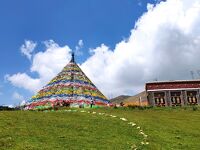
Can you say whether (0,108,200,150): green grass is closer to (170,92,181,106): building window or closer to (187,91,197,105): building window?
(170,92,181,106): building window

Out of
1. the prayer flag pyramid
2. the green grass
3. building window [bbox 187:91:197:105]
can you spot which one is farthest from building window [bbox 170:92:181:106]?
the green grass

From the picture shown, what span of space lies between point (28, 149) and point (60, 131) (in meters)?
7.09

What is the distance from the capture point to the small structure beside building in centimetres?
8606

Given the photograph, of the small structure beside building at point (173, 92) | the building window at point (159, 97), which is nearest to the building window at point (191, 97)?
the small structure beside building at point (173, 92)

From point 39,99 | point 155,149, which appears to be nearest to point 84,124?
point 155,149

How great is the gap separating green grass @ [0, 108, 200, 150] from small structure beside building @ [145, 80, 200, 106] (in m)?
42.1

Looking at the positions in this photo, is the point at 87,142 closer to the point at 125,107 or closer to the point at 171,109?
the point at 125,107

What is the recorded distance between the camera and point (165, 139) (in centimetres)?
3275

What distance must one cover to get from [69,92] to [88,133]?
32.7 metres

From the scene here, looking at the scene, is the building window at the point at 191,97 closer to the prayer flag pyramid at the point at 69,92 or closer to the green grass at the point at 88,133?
the prayer flag pyramid at the point at 69,92

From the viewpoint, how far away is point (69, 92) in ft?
211

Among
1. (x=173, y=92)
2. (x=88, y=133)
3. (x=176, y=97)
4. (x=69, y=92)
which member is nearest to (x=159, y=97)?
(x=173, y=92)

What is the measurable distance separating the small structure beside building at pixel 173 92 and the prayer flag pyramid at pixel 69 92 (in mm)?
20940

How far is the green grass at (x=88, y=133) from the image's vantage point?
2761 centimetres
